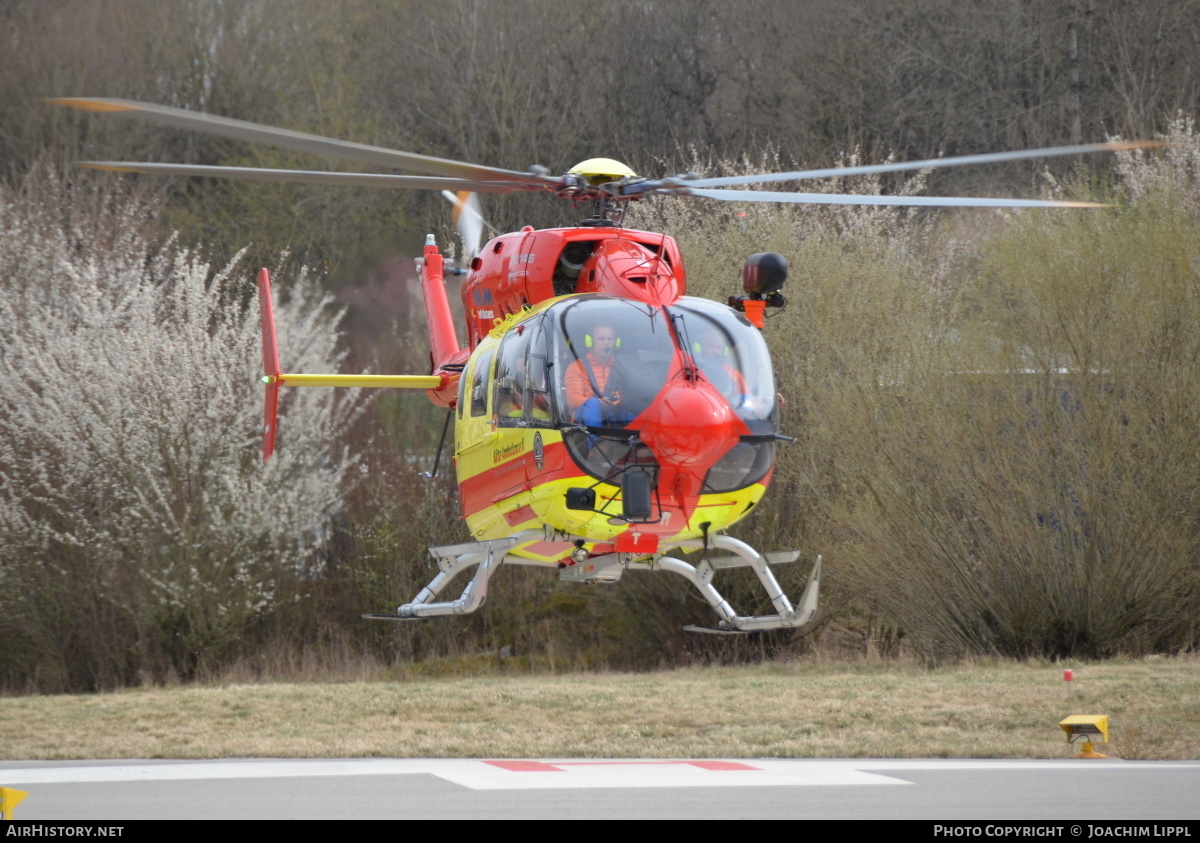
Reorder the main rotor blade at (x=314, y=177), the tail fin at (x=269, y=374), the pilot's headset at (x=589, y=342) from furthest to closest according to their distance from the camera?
1. the tail fin at (x=269, y=374)
2. the pilot's headset at (x=589, y=342)
3. the main rotor blade at (x=314, y=177)

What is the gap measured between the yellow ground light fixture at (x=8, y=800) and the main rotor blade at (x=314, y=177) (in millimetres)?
3208

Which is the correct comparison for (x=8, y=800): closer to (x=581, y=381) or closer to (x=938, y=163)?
(x=581, y=381)

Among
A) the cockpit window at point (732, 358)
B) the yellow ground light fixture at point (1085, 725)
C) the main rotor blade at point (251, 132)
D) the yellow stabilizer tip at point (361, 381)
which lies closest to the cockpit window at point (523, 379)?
the cockpit window at point (732, 358)

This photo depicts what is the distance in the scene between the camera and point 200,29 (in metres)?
27.0

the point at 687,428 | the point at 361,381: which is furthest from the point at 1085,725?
the point at 361,381

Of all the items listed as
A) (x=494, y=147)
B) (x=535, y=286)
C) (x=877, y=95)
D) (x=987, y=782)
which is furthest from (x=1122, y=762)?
(x=877, y=95)

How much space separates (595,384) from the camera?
27.0 ft

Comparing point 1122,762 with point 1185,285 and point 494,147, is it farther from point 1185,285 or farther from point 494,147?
point 494,147

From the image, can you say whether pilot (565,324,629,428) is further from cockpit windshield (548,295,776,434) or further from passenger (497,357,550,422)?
passenger (497,357,550,422)

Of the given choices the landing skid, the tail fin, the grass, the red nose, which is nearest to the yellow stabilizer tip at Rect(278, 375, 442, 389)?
the tail fin

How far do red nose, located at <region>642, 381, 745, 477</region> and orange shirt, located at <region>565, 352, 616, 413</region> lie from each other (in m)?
0.37

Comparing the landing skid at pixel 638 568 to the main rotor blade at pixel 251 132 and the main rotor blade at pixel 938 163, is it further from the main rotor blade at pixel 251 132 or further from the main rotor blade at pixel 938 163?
the main rotor blade at pixel 251 132

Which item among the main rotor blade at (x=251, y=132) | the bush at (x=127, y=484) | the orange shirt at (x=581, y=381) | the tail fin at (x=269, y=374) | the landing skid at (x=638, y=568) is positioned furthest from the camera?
the bush at (x=127, y=484)

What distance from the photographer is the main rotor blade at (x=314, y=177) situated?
745cm
